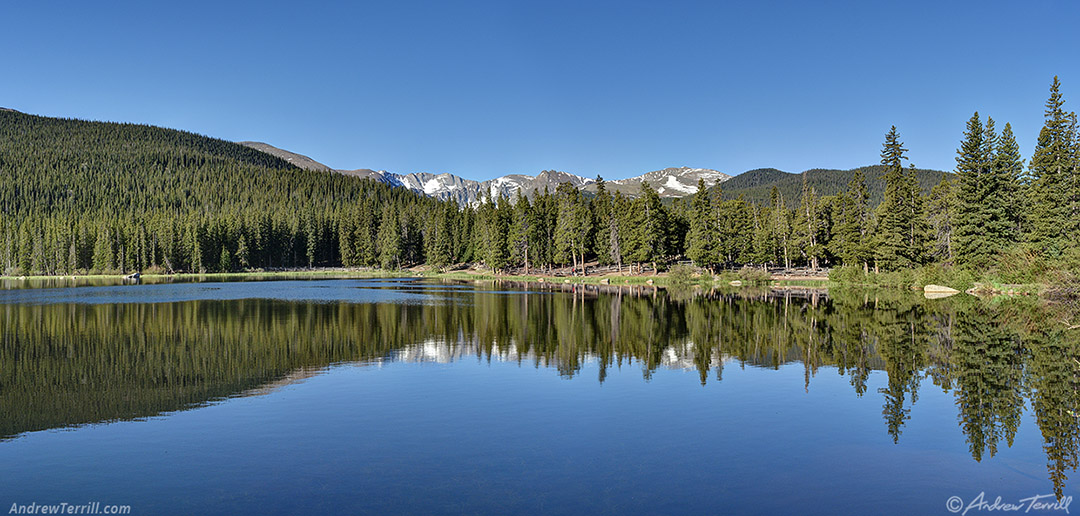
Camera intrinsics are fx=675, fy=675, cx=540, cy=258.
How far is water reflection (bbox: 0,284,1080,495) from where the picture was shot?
55.4 ft

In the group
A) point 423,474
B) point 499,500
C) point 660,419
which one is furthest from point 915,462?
point 423,474

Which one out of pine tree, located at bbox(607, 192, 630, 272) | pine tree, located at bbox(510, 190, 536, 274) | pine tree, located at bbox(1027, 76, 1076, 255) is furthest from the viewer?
pine tree, located at bbox(510, 190, 536, 274)

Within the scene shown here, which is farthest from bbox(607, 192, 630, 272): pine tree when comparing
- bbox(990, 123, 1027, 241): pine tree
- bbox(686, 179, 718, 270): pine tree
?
bbox(990, 123, 1027, 241): pine tree

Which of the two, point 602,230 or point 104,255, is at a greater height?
point 602,230

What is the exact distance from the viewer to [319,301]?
54750 mm

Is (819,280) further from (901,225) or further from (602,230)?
(602,230)

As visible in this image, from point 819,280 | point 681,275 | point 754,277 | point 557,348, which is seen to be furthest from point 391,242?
point 557,348

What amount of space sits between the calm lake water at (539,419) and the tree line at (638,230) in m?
29.7

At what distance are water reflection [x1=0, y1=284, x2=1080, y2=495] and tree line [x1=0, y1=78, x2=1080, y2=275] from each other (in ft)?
50.6

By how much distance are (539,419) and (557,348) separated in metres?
12.5

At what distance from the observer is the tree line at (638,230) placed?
59062 mm

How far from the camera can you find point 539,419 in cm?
1575

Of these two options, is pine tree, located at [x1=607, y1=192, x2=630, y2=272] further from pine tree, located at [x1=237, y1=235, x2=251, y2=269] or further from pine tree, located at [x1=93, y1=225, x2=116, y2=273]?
pine tree, located at [x1=93, y1=225, x2=116, y2=273]

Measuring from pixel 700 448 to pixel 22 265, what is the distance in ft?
561
